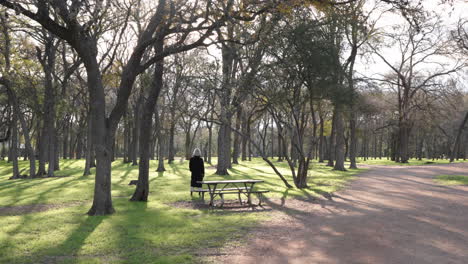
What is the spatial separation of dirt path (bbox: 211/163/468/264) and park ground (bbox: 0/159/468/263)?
0.7 inches

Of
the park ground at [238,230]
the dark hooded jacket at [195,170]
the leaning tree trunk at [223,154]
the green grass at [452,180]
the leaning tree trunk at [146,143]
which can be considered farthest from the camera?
the leaning tree trunk at [223,154]

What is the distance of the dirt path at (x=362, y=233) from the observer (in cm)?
630

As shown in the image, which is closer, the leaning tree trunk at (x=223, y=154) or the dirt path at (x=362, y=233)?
the dirt path at (x=362, y=233)

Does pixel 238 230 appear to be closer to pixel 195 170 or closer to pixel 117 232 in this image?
pixel 117 232

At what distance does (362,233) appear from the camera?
807cm

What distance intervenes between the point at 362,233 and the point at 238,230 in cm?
259

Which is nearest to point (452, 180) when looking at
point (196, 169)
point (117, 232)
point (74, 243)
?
point (196, 169)

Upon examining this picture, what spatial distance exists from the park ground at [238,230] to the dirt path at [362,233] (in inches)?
0.7

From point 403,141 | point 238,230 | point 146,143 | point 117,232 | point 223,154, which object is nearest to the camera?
point 117,232

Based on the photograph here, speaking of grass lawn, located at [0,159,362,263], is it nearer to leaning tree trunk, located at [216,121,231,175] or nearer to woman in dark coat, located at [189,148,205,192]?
woman in dark coat, located at [189,148,205,192]

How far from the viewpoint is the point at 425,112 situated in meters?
41.7

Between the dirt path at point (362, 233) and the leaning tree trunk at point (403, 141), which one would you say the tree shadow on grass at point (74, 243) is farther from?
the leaning tree trunk at point (403, 141)

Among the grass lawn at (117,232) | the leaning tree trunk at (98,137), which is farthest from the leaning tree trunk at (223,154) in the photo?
the leaning tree trunk at (98,137)

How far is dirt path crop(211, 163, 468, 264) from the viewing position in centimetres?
630
